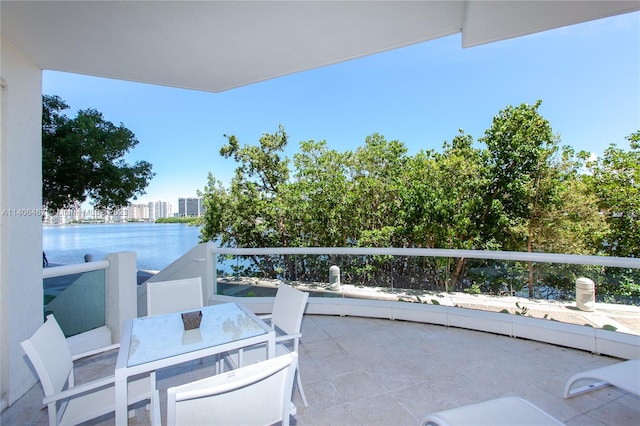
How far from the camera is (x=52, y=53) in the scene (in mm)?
2801

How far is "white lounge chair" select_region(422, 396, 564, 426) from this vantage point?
1.50 metres

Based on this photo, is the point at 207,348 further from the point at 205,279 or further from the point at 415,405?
the point at 205,279

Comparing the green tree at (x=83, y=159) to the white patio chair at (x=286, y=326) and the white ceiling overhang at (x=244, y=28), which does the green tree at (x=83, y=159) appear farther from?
the white patio chair at (x=286, y=326)

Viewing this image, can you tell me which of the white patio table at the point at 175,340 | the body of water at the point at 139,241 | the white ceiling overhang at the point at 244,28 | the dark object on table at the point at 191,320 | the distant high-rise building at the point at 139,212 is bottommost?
the body of water at the point at 139,241

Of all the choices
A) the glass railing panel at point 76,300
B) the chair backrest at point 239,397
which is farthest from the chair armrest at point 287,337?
the glass railing panel at point 76,300

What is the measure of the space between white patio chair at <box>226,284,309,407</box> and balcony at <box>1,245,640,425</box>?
1.47 ft

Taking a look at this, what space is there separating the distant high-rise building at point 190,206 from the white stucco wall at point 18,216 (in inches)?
472

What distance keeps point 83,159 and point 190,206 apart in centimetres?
772

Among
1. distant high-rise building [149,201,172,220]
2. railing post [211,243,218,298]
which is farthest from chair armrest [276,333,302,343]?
distant high-rise building [149,201,172,220]

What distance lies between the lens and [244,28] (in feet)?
8.45

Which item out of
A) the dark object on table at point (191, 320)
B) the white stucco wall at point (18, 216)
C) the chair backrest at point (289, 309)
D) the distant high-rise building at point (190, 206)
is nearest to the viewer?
the dark object on table at point (191, 320)

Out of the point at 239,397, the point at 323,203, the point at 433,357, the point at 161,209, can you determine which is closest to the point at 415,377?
the point at 433,357

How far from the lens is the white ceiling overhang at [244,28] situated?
7.36ft

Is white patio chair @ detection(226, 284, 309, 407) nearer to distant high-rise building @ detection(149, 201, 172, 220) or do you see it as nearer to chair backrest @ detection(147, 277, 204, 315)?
chair backrest @ detection(147, 277, 204, 315)
